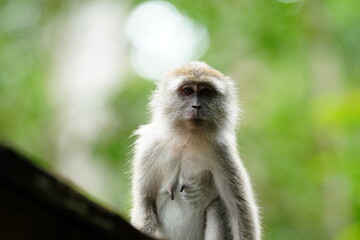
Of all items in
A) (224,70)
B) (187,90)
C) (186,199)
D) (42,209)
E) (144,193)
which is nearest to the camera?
(42,209)

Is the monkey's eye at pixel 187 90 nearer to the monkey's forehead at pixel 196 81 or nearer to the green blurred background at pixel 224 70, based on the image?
the monkey's forehead at pixel 196 81

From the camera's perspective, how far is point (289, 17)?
2216 centimetres

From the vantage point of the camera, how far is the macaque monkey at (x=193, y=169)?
7.27m

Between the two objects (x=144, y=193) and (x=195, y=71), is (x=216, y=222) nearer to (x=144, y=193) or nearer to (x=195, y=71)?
(x=144, y=193)

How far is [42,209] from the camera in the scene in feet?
11.0

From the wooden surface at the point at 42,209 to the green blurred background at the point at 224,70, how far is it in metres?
13.1

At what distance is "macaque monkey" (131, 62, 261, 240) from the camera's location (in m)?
7.27

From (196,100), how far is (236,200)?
3.75 feet

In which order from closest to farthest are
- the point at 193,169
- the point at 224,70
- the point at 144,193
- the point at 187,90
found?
1. the point at 193,169
2. the point at 144,193
3. the point at 187,90
4. the point at 224,70

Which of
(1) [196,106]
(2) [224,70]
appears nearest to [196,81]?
(1) [196,106]

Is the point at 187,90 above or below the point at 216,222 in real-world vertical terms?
above

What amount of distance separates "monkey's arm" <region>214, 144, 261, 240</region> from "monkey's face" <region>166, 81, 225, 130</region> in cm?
42

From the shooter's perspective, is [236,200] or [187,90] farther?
[187,90]

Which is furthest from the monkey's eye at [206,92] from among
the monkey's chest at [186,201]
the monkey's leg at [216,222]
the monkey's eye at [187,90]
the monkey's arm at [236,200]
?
the monkey's leg at [216,222]
